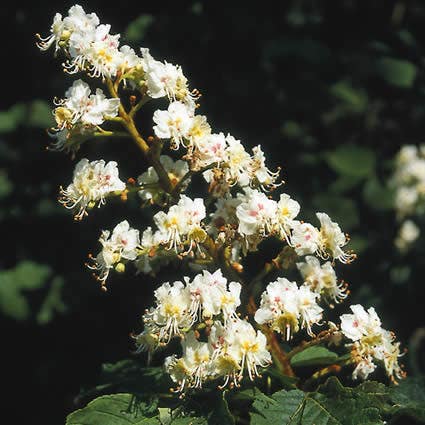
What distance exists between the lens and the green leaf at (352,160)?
3.84 meters

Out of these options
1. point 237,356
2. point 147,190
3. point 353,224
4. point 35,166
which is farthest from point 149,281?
point 237,356

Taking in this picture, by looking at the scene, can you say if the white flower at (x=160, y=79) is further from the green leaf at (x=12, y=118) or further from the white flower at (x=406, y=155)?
the white flower at (x=406, y=155)

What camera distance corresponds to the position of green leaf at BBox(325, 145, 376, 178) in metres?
3.84

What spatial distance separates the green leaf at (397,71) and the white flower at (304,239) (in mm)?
1664

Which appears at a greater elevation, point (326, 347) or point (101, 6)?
point (101, 6)

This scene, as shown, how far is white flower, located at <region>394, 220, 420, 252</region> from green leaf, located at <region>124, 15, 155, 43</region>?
6.71 ft

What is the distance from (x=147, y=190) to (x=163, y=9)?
1505 mm

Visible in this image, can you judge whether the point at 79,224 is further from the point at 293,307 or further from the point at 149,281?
the point at 293,307

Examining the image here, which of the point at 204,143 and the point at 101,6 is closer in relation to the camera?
the point at 204,143

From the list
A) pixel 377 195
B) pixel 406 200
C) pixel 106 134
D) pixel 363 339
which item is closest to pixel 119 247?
pixel 106 134

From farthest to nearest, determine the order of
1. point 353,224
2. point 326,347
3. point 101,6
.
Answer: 1. point 353,224
2. point 101,6
3. point 326,347

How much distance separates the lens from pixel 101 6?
10.3ft

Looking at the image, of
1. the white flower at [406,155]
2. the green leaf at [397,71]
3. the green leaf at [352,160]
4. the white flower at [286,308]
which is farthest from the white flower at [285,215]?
the white flower at [406,155]

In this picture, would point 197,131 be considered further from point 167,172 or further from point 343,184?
point 343,184
